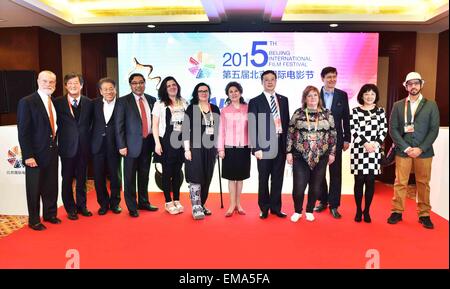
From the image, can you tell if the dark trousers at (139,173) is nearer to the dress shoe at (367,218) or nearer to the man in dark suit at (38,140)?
the man in dark suit at (38,140)

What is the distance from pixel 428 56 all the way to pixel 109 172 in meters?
4.96

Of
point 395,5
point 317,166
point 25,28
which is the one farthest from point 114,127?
point 395,5

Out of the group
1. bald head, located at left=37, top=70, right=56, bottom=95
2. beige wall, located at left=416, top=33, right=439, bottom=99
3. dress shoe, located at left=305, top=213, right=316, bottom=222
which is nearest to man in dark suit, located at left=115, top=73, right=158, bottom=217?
bald head, located at left=37, top=70, right=56, bottom=95

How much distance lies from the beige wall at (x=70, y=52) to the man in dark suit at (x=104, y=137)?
2.43 metres

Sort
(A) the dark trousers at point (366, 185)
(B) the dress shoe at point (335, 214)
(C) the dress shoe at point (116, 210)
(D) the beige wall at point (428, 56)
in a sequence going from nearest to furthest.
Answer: (A) the dark trousers at point (366, 185), (B) the dress shoe at point (335, 214), (C) the dress shoe at point (116, 210), (D) the beige wall at point (428, 56)

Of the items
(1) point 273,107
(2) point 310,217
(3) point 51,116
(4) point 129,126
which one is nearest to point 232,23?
(1) point 273,107

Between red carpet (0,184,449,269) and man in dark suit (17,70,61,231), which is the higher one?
man in dark suit (17,70,61,231)

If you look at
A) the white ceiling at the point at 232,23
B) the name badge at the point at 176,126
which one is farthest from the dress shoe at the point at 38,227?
the white ceiling at the point at 232,23

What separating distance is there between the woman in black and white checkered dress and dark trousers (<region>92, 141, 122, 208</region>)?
245 centimetres

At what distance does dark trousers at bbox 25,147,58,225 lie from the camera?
316 centimetres

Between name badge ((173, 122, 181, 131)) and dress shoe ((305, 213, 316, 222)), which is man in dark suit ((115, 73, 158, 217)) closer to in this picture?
name badge ((173, 122, 181, 131))

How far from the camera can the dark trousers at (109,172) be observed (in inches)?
139

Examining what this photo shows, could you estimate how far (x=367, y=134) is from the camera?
321 centimetres

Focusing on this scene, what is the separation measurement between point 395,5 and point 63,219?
4.63 metres
